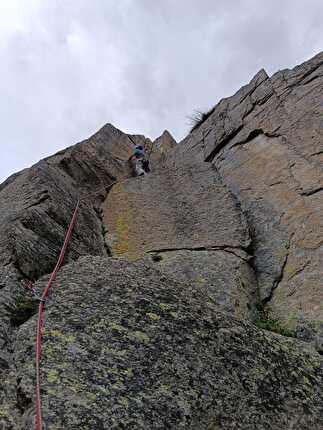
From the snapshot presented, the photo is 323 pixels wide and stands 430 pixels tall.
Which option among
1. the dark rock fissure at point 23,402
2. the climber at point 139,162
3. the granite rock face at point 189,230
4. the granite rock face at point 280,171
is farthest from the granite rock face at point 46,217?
the granite rock face at point 280,171

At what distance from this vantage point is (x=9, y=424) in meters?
4.27

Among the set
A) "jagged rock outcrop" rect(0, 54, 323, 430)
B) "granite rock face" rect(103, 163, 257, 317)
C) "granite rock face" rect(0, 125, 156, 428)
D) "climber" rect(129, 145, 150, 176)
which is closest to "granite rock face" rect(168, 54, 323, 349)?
"jagged rock outcrop" rect(0, 54, 323, 430)

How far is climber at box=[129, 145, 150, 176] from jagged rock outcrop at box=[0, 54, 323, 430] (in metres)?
0.32

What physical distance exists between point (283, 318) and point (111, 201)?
503 cm

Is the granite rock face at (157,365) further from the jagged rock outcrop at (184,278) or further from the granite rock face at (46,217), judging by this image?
the granite rock face at (46,217)

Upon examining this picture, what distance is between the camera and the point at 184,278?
8.23 meters

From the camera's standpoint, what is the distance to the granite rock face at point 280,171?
316 inches

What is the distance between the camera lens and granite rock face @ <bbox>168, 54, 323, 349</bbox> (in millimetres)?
8031

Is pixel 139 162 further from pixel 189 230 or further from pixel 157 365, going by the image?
pixel 157 365

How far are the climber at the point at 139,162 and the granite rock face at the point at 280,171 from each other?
1017 mm

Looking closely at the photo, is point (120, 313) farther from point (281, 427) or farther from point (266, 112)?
point (266, 112)

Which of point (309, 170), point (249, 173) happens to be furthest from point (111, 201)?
point (309, 170)

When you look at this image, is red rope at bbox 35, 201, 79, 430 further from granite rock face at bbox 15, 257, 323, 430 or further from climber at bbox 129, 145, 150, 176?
climber at bbox 129, 145, 150, 176

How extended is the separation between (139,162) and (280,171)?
4852mm
